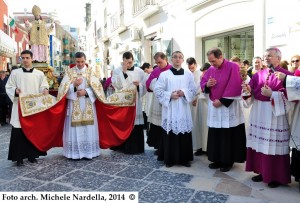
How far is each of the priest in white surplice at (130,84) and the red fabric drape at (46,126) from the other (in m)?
1.12

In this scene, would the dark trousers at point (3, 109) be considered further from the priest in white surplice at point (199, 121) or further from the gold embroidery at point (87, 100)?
the priest in white surplice at point (199, 121)

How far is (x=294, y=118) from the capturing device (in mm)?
4422

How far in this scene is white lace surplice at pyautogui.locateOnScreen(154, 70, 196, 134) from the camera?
5.48 meters

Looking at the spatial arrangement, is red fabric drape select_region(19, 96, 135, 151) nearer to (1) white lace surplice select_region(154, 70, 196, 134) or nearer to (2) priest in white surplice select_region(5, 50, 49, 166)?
(2) priest in white surplice select_region(5, 50, 49, 166)

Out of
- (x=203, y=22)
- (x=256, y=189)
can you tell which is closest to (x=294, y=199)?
(x=256, y=189)

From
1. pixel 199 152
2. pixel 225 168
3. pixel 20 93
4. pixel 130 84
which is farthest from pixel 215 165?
pixel 20 93

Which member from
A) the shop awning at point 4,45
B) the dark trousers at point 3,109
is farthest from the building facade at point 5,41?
the dark trousers at point 3,109

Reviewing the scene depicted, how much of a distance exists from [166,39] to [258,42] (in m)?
5.78

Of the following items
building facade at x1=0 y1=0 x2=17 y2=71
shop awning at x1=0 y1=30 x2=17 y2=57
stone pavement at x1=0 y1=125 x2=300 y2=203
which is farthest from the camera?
building facade at x1=0 y1=0 x2=17 y2=71

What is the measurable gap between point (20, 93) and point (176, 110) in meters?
2.51

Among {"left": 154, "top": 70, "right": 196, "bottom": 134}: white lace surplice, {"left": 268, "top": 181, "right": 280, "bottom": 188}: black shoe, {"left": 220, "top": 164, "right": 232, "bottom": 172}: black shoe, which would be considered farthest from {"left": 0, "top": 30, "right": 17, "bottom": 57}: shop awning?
{"left": 268, "top": 181, "right": 280, "bottom": 188}: black shoe

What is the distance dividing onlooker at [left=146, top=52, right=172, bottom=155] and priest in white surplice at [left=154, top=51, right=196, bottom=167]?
58 cm

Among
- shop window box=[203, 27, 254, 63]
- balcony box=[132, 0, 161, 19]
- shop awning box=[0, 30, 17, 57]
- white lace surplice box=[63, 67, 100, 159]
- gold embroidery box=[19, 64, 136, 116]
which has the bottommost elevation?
white lace surplice box=[63, 67, 100, 159]

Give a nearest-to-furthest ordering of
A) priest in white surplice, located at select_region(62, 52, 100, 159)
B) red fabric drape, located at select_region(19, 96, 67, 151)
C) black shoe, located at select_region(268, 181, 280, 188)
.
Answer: black shoe, located at select_region(268, 181, 280, 188), red fabric drape, located at select_region(19, 96, 67, 151), priest in white surplice, located at select_region(62, 52, 100, 159)
